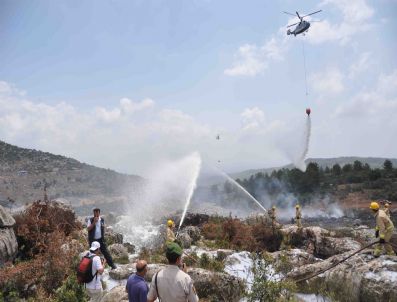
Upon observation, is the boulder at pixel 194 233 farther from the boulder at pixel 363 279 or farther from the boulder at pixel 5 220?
the boulder at pixel 363 279

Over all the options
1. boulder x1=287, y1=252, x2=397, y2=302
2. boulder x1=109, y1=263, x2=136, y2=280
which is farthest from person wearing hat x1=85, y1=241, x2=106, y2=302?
boulder x1=287, y1=252, x2=397, y2=302

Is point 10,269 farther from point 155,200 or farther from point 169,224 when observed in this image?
point 155,200

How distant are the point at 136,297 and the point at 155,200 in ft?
129

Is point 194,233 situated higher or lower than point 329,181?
lower

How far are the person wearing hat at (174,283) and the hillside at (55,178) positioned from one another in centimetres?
5384

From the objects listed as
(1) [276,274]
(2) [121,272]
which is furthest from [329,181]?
(2) [121,272]

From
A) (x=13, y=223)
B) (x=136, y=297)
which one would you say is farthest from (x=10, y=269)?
(x=136, y=297)

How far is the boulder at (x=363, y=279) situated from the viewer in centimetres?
903

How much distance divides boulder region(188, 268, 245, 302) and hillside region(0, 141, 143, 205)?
50.2 metres

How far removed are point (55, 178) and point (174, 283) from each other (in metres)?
71.7

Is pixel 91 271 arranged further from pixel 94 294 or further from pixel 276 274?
pixel 276 274

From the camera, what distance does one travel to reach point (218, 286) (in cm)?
950

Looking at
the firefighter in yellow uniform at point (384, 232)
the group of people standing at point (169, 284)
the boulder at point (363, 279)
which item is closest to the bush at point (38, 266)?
the group of people standing at point (169, 284)

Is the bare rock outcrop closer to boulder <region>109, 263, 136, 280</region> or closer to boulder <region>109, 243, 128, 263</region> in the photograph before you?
boulder <region>109, 243, 128, 263</region>
